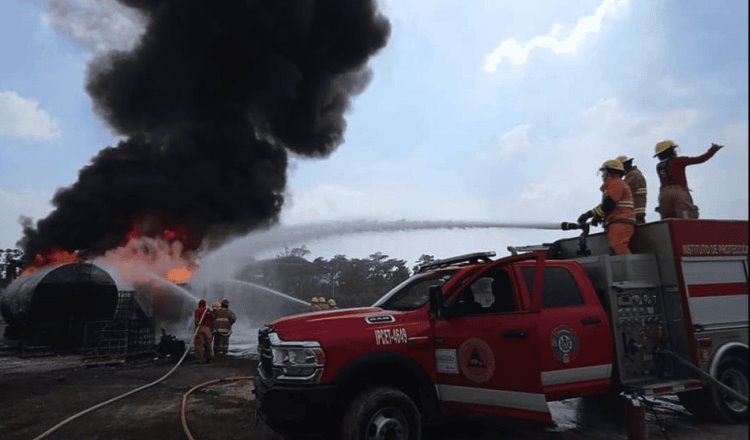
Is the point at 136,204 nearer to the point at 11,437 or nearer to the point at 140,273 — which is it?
the point at 140,273

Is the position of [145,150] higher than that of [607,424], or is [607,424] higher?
[145,150]

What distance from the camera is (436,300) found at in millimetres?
4637

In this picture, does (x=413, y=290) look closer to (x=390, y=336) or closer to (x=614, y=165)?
(x=390, y=336)

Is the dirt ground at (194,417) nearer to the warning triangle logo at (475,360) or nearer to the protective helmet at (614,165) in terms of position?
the warning triangle logo at (475,360)

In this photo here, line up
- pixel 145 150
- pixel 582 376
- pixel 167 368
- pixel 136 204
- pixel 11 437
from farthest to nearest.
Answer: pixel 145 150, pixel 136 204, pixel 167 368, pixel 11 437, pixel 582 376

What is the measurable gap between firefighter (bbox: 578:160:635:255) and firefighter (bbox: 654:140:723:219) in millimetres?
1251

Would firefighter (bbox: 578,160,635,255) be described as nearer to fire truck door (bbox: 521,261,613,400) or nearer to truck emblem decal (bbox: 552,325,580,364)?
fire truck door (bbox: 521,261,613,400)

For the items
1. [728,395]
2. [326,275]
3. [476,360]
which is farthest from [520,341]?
[326,275]

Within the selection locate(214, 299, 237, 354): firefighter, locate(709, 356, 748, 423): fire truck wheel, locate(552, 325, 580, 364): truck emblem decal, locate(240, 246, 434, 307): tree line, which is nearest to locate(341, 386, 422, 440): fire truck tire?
locate(552, 325, 580, 364): truck emblem decal

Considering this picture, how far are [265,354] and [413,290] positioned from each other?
181 cm

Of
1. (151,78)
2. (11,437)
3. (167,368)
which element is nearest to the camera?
(11,437)

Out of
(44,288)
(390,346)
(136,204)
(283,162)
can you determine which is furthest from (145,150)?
(390,346)

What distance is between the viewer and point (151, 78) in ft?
78.9

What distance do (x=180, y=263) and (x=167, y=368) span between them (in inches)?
408
